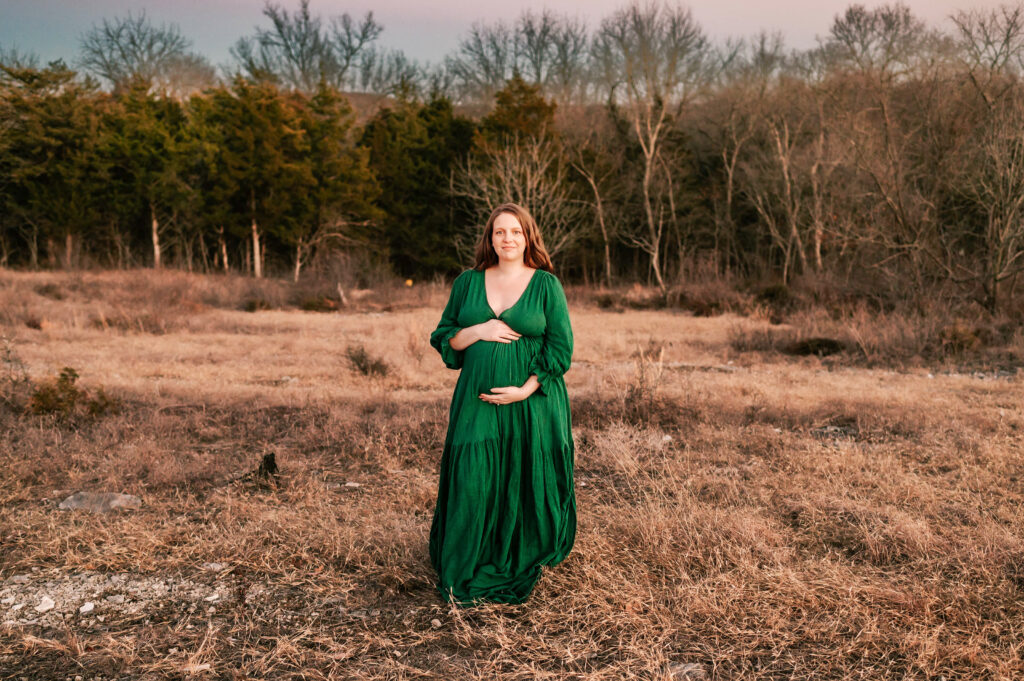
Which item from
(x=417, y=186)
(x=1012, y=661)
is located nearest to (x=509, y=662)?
(x=1012, y=661)

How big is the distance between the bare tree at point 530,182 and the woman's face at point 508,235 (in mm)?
17508

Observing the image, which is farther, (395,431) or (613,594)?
(395,431)

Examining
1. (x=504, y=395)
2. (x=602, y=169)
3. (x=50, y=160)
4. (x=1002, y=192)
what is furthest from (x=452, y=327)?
(x=50, y=160)

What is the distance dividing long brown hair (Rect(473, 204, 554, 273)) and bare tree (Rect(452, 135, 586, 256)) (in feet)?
57.0

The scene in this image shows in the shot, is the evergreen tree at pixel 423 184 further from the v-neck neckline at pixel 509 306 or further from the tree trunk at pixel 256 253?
the v-neck neckline at pixel 509 306

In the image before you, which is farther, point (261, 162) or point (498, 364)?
point (261, 162)

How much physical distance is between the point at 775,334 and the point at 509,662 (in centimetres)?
1018

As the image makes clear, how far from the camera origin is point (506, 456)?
319 cm

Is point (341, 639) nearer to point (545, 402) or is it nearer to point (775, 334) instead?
point (545, 402)

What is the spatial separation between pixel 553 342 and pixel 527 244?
469 mm

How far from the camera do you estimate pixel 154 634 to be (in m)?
3.00

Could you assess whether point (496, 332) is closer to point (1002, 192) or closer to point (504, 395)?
point (504, 395)

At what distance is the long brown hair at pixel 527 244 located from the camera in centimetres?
318

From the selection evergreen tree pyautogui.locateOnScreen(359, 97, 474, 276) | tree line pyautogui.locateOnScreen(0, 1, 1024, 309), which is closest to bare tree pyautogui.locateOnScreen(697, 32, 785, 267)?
tree line pyautogui.locateOnScreen(0, 1, 1024, 309)
